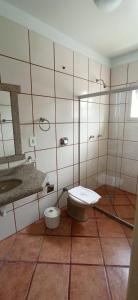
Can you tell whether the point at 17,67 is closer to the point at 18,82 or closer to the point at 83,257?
the point at 18,82

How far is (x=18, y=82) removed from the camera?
145cm

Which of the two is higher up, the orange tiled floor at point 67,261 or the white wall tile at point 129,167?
the white wall tile at point 129,167

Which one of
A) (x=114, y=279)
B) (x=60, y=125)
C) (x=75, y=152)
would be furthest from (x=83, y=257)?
(x=60, y=125)

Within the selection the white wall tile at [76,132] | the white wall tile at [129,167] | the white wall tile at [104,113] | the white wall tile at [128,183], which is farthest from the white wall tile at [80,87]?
the white wall tile at [128,183]

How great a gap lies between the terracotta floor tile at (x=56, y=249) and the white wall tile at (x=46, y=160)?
745mm

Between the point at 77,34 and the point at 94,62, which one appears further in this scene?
the point at 94,62

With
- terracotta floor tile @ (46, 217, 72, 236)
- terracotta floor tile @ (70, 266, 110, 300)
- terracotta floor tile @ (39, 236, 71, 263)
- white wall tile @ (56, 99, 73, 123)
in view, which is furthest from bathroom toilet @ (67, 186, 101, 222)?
white wall tile @ (56, 99, 73, 123)

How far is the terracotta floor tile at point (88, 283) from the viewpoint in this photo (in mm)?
1096

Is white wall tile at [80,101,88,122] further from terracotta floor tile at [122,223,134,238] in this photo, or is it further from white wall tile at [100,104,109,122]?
terracotta floor tile at [122,223,134,238]

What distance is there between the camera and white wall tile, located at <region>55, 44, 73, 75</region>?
5.63 ft

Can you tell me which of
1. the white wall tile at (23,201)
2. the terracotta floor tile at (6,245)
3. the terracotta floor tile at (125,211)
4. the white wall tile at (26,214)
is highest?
the white wall tile at (23,201)

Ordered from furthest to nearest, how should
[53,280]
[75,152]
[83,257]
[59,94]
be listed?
[75,152] → [59,94] → [83,257] → [53,280]

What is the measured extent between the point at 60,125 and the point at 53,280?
1.50 m

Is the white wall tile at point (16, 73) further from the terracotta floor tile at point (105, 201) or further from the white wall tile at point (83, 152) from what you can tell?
the terracotta floor tile at point (105, 201)
